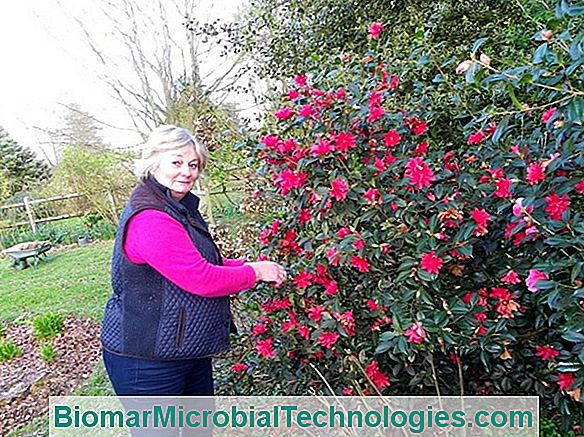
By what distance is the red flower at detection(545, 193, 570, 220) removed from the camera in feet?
4.74

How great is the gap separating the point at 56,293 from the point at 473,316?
5595 mm

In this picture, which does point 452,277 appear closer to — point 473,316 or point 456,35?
point 473,316

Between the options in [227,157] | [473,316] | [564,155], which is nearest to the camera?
[564,155]

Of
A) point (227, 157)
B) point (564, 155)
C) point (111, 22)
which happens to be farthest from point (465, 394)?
point (111, 22)

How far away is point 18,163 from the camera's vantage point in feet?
40.1

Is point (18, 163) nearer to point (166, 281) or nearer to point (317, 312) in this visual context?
point (166, 281)

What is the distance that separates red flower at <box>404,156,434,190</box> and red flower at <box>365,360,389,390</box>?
2.17 ft

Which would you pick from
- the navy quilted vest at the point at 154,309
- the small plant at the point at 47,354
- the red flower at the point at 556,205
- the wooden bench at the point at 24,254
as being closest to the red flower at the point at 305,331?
the navy quilted vest at the point at 154,309

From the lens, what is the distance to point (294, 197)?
1803mm

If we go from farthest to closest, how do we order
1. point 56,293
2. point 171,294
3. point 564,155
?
point 56,293 < point 171,294 < point 564,155

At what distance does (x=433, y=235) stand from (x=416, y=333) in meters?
0.29

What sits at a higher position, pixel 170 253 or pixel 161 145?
Answer: pixel 161 145

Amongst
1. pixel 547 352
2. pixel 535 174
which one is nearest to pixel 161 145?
pixel 535 174

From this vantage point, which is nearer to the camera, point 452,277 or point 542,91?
point 542,91
